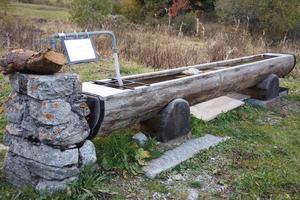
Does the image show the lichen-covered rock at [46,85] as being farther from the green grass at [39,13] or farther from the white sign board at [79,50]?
the green grass at [39,13]

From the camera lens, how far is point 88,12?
12406 mm

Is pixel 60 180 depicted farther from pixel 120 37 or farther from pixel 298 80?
pixel 120 37

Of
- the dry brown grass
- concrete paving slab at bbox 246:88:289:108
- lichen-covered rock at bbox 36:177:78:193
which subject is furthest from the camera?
the dry brown grass

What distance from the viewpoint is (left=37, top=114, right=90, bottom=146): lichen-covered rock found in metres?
2.84

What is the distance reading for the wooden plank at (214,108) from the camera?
16.9 feet

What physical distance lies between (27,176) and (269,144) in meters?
2.92

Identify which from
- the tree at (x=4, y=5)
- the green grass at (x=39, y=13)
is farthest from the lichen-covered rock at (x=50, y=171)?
the green grass at (x=39, y=13)

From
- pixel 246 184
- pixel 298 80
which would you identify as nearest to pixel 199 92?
pixel 246 184

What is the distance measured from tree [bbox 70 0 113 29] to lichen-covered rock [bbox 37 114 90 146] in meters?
9.38

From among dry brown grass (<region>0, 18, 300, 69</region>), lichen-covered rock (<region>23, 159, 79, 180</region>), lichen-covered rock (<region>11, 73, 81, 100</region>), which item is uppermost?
lichen-covered rock (<region>11, 73, 81, 100</region>)

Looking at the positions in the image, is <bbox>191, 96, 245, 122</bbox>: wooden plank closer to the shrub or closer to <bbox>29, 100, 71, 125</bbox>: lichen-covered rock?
<bbox>29, 100, 71, 125</bbox>: lichen-covered rock

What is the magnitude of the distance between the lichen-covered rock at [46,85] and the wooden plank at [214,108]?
8.16 ft

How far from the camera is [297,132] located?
5.10 meters

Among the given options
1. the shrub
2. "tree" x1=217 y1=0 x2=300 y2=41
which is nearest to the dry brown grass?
"tree" x1=217 y1=0 x2=300 y2=41
